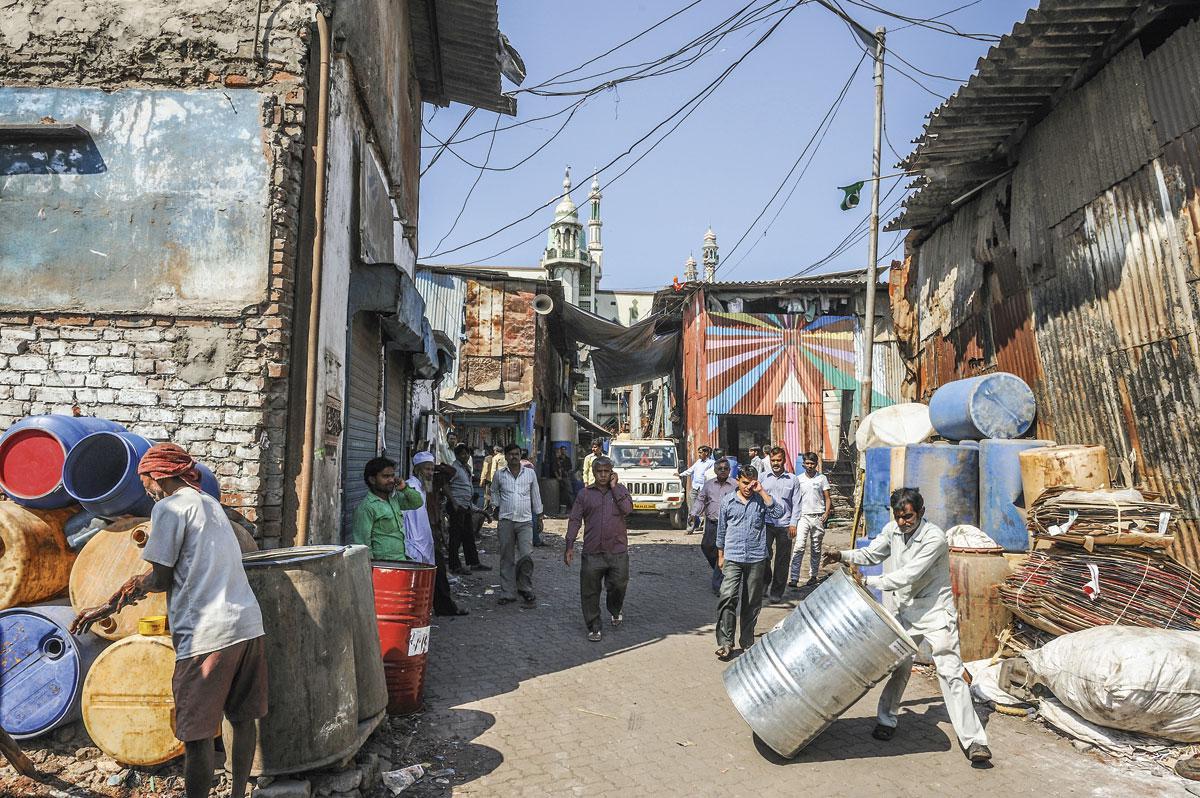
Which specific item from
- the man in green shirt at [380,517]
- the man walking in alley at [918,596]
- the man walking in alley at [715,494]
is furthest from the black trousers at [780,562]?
the man in green shirt at [380,517]

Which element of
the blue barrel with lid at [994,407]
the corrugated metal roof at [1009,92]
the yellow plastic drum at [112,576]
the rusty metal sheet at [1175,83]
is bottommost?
the yellow plastic drum at [112,576]

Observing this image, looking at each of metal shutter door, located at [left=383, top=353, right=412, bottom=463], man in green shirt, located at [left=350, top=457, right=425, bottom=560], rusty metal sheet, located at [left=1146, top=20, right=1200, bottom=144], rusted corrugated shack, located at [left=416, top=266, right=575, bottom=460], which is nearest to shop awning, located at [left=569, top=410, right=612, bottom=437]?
A: rusted corrugated shack, located at [left=416, top=266, right=575, bottom=460]

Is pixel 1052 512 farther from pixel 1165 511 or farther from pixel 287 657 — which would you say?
pixel 287 657

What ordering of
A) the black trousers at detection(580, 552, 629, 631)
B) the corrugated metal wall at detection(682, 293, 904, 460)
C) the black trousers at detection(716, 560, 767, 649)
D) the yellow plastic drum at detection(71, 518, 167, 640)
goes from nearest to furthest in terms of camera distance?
the yellow plastic drum at detection(71, 518, 167, 640) < the black trousers at detection(716, 560, 767, 649) < the black trousers at detection(580, 552, 629, 631) < the corrugated metal wall at detection(682, 293, 904, 460)

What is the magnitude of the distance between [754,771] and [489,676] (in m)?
2.45

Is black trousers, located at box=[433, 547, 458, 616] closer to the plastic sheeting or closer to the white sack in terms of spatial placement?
the white sack

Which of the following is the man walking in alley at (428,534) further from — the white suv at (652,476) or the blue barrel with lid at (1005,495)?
the white suv at (652,476)

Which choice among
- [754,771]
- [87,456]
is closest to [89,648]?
[87,456]

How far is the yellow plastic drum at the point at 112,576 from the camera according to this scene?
4059 millimetres

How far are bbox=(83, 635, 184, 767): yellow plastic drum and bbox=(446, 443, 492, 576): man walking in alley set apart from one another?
5.98m

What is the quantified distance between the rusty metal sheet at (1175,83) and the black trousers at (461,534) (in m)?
8.55

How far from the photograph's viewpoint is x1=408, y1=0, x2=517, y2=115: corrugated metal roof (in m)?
9.51

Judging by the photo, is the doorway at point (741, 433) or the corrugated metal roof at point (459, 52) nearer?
the corrugated metal roof at point (459, 52)

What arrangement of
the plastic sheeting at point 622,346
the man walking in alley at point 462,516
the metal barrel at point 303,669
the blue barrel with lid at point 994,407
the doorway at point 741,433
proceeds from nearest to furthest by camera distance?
1. the metal barrel at point 303,669
2. the blue barrel with lid at point 994,407
3. the man walking in alley at point 462,516
4. the doorway at point 741,433
5. the plastic sheeting at point 622,346
